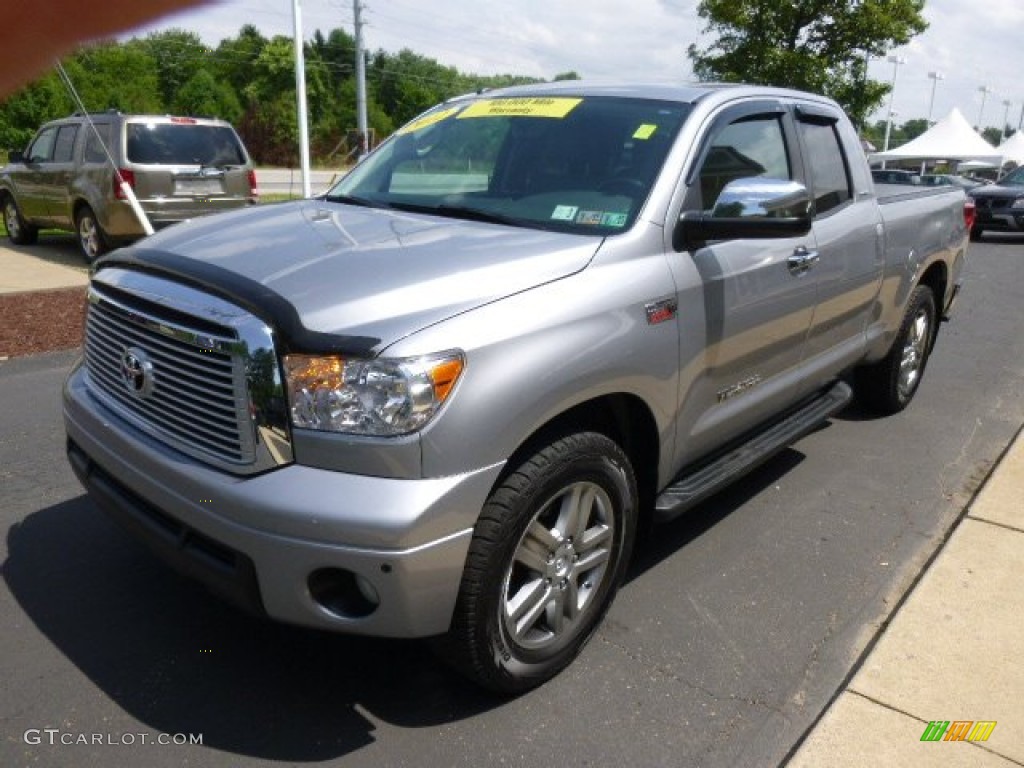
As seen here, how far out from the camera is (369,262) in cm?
259

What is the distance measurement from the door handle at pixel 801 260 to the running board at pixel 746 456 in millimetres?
728

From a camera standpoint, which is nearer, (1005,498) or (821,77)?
(1005,498)

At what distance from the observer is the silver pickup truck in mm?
2238

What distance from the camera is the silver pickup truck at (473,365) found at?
2238mm

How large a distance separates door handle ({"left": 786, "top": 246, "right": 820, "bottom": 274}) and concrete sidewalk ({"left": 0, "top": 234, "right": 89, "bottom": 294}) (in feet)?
25.9

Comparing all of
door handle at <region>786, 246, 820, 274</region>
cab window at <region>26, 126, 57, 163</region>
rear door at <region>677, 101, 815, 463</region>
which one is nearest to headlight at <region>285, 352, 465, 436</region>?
rear door at <region>677, 101, 815, 463</region>

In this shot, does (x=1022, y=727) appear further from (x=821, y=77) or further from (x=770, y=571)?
(x=821, y=77)

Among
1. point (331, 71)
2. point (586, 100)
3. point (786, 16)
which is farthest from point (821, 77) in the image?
point (331, 71)

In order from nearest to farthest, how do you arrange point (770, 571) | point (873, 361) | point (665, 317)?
point (665, 317) < point (770, 571) < point (873, 361)

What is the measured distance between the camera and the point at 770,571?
3596mm

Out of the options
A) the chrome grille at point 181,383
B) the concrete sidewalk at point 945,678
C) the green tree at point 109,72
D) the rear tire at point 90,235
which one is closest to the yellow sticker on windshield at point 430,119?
the green tree at point 109,72

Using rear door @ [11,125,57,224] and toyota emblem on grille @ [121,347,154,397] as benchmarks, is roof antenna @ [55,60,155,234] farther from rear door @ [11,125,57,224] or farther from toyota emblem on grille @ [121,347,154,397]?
rear door @ [11,125,57,224]

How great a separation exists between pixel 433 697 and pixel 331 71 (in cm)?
5407

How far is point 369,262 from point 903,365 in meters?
4.16
